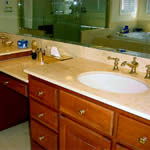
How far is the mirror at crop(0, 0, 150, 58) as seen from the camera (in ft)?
5.23

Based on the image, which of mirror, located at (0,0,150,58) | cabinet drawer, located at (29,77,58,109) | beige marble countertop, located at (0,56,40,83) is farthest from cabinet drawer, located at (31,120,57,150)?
mirror, located at (0,0,150,58)

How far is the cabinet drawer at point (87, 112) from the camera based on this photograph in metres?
1.25

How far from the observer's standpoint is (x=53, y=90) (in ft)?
4.98

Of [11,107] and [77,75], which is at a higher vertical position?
[77,75]

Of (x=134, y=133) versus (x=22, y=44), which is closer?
(x=134, y=133)

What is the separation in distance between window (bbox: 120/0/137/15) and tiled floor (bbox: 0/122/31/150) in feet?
4.86

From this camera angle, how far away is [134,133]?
3.72 feet

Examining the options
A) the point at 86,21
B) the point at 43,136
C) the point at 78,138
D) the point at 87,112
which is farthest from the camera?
the point at 86,21

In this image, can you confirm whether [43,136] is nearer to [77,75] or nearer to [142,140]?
[77,75]

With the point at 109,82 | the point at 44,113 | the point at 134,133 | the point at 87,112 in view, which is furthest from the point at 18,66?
the point at 134,133

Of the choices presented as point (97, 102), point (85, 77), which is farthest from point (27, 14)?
point (97, 102)

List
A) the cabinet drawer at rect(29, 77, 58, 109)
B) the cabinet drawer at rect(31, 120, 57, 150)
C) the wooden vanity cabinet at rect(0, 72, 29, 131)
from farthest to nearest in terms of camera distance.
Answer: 1. the wooden vanity cabinet at rect(0, 72, 29, 131)
2. the cabinet drawer at rect(31, 120, 57, 150)
3. the cabinet drawer at rect(29, 77, 58, 109)

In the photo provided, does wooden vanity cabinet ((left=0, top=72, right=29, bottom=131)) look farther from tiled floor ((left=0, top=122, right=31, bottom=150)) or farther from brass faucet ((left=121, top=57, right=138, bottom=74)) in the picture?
brass faucet ((left=121, top=57, right=138, bottom=74))

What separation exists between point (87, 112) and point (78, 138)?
0.73 ft
